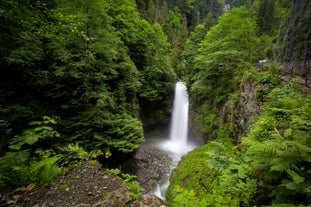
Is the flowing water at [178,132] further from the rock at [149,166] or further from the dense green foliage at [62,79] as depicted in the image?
the dense green foliage at [62,79]

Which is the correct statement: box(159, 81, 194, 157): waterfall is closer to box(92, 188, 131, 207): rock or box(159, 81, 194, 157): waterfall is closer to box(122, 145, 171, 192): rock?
box(122, 145, 171, 192): rock

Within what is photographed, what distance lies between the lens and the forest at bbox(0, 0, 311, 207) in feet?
8.04

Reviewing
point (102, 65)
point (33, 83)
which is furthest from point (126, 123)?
point (33, 83)

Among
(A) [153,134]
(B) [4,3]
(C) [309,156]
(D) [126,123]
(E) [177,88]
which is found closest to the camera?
(C) [309,156]

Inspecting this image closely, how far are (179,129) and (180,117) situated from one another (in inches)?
A: 61.5

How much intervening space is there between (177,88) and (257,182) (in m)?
20.1

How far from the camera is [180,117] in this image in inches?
808

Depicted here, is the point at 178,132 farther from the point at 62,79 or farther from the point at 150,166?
the point at 62,79

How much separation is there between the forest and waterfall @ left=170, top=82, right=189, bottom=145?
459 cm

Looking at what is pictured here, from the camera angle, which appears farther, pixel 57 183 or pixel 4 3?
pixel 4 3

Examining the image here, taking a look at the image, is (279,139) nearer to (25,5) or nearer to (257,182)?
(257,182)

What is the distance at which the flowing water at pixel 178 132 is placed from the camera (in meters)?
16.2

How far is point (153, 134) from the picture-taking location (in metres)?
19.0

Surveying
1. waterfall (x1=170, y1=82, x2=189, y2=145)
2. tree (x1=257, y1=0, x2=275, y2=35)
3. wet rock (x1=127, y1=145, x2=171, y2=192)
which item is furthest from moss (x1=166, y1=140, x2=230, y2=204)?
tree (x1=257, y1=0, x2=275, y2=35)
